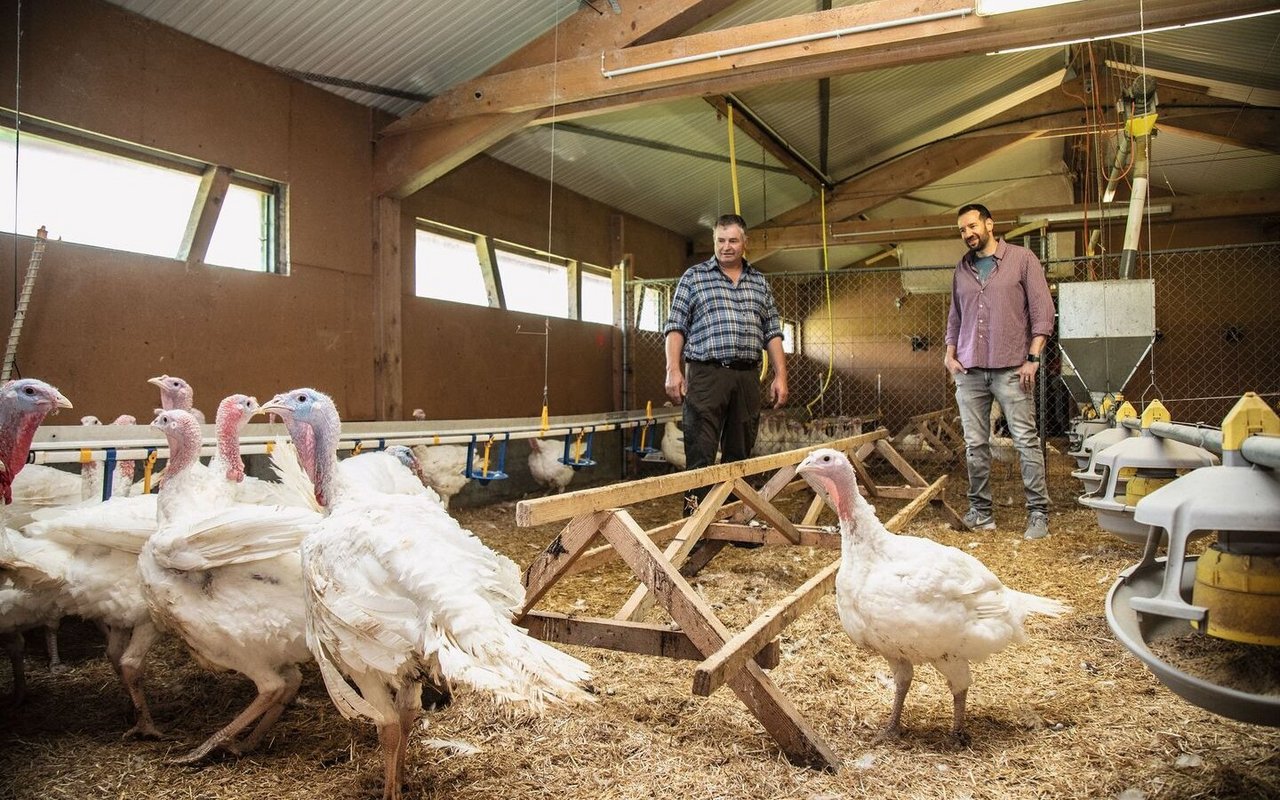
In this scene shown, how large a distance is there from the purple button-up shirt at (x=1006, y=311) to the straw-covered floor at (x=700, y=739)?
181cm

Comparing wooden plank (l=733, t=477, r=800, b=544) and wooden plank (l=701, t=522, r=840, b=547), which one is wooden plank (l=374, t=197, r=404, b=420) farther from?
wooden plank (l=733, t=477, r=800, b=544)

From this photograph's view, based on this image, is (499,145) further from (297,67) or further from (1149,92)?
(1149,92)

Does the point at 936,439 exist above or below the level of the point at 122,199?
below

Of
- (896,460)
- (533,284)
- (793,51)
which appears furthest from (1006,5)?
(533,284)

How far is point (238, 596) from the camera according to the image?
204 cm

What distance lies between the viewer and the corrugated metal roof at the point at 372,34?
171 inches

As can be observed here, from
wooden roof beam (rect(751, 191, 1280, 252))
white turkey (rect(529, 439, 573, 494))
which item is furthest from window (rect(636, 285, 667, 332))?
white turkey (rect(529, 439, 573, 494))

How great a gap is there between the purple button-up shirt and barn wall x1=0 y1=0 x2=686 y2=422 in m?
4.25

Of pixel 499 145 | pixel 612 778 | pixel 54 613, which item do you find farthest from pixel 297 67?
pixel 612 778

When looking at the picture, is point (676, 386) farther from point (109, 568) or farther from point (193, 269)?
point (193, 269)

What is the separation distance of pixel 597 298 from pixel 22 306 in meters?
5.83

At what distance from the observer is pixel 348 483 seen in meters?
2.13

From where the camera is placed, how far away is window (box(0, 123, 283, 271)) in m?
3.85

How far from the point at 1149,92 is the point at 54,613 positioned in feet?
20.2
